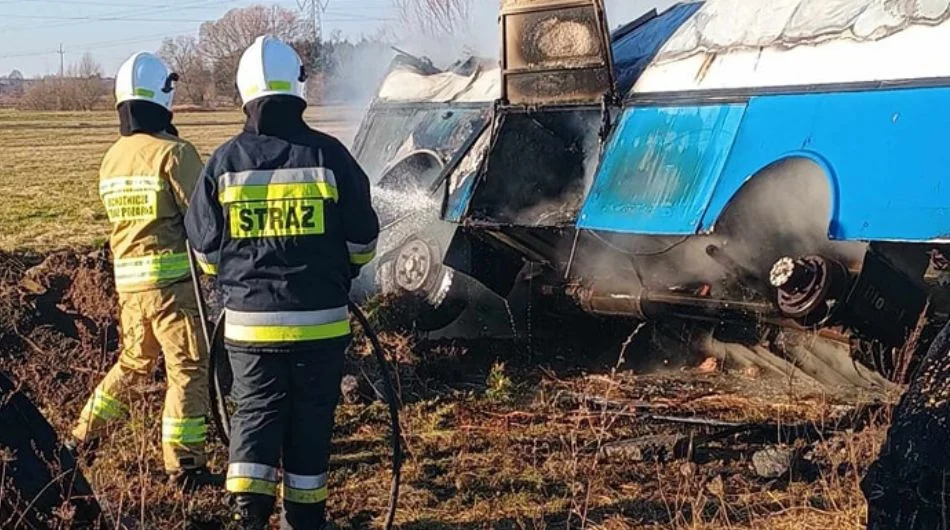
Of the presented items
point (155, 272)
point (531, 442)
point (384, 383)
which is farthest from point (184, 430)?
point (531, 442)

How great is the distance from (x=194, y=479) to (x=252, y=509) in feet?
3.19

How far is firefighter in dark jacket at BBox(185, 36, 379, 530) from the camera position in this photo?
13.9ft

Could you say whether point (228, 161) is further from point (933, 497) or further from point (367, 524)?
point (933, 497)

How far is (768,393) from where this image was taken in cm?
683

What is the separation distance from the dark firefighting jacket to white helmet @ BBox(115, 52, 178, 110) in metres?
1.23

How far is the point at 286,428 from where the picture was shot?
4395 mm

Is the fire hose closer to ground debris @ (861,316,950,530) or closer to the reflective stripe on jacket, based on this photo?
the reflective stripe on jacket

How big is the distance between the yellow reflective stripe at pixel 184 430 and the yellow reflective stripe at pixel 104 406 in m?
0.31

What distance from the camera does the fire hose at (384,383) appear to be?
457cm

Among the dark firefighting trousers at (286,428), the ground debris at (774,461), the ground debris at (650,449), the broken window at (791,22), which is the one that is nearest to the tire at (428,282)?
the broken window at (791,22)

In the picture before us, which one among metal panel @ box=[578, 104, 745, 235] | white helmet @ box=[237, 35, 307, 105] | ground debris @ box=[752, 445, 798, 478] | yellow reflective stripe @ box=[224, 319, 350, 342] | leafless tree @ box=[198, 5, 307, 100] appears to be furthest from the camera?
leafless tree @ box=[198, 5, 307, 100]

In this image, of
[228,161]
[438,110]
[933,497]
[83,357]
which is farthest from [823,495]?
[438,110]

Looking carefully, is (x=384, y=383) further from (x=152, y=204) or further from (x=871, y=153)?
(x=871, y=153)

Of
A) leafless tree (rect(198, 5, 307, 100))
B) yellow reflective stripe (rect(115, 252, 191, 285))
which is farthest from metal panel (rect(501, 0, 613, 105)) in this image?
leafless tree (rect(198, 5, 307, 100))
